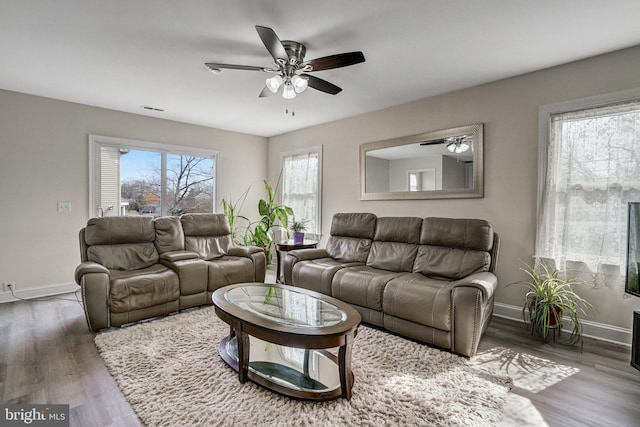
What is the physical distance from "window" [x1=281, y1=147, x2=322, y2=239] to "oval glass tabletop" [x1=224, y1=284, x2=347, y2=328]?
8.80 ft

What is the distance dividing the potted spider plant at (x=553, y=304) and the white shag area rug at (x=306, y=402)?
0.96 metres

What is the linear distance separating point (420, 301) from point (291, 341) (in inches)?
50.4

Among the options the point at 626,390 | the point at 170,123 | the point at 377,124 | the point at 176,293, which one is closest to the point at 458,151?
the point at 377,124

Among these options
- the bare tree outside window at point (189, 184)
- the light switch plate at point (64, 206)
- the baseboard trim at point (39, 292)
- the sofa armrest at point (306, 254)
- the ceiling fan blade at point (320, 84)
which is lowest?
the baseboard trim at point (39, 292)

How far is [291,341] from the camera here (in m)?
1.86

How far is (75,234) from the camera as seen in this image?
14.4 feet

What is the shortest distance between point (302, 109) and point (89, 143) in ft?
9.91

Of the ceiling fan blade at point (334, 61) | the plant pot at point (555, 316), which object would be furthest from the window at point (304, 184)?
the plant pot at point (555, 316)

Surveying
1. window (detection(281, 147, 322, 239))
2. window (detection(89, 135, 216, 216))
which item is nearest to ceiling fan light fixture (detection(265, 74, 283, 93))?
window (detection(281, 147, 322, 239))

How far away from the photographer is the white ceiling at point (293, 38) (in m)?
2.22

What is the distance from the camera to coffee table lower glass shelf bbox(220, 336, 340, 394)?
2015mm

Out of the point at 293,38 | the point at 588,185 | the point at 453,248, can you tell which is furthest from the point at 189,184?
the point at 588,185

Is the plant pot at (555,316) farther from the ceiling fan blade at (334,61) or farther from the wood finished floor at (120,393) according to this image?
the ceiling fan blade at (334,61)

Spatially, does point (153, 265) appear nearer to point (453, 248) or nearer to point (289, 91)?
point (289, 91)
